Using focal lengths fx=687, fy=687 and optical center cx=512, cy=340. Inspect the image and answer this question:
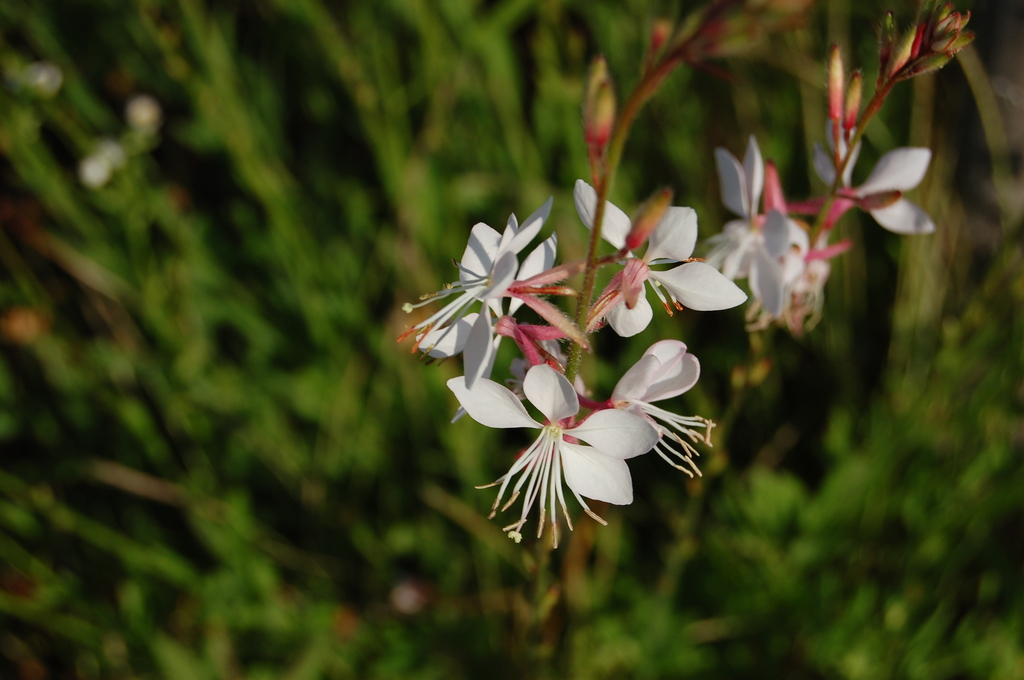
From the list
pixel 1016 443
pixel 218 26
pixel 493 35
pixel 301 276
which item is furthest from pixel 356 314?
pixel 1016 443

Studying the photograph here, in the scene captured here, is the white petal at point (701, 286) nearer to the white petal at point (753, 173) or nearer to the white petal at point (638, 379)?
the white petal at point (638, 379)

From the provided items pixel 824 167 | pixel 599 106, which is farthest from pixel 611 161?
pixel 824 167

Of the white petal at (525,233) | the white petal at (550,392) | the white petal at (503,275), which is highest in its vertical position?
the white petal at (525,233)

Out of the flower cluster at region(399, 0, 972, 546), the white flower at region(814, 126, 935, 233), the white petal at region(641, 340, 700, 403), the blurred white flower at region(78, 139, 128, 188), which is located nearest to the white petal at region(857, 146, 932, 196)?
the white flower at region(814, 126, 935, 233)

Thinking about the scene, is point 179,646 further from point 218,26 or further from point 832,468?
point 218,26

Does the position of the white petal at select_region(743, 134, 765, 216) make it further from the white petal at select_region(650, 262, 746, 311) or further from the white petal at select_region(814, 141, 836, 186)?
the white petal at select_region(650, 262, 746, 311)

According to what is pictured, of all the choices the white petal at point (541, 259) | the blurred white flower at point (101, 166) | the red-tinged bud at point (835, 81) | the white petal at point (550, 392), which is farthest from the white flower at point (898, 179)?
the blurred white flower at point (101, 166)
